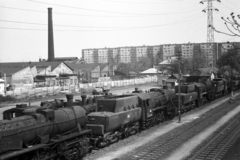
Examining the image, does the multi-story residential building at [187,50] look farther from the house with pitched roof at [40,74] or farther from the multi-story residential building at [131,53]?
the house with pitched roof at [40,74]

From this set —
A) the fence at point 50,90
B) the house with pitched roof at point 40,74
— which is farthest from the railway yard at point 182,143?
the house with pitched roof at point 40,74

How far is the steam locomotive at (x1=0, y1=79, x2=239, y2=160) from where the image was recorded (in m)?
10.9

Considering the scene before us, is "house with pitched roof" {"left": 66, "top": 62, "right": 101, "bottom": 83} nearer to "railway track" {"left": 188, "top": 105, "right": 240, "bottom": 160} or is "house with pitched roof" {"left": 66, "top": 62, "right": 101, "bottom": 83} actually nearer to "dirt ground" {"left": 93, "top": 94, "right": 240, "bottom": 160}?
"dirt ground" {"left": 93, "top": 94, "right": 240, "bottom": 160}

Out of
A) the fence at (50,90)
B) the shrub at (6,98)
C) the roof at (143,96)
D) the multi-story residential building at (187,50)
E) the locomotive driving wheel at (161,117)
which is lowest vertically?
the locomotive driving wheel at (161,117)

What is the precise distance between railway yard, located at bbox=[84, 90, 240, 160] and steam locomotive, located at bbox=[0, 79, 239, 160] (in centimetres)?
82

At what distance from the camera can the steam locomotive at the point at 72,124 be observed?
1093 centimetres

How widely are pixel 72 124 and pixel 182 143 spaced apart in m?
7.35

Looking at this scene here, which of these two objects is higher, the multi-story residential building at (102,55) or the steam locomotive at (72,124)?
the multi-story residential building at (102,55)

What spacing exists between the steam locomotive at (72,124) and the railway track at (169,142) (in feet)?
6.68

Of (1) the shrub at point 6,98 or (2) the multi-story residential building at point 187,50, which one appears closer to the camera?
(1) the shrub at point 6,98

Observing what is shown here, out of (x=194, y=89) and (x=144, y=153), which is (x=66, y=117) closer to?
(x=144, y=153)

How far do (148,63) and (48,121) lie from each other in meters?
133

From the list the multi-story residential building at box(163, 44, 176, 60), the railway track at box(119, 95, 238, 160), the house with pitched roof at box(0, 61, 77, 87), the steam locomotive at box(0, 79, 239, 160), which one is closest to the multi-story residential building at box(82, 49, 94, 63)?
the multi-story residential building at box(163, 44, 176, 60)

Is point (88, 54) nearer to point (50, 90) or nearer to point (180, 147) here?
point (50, 90)
